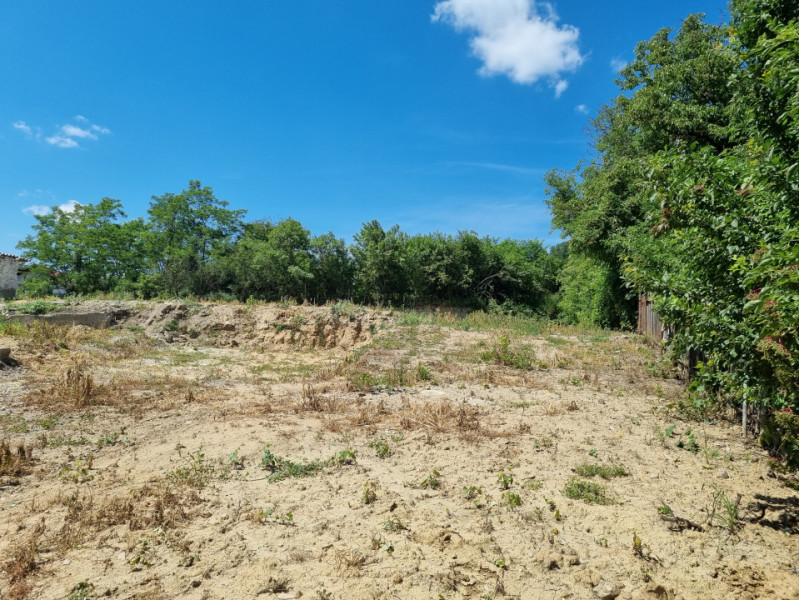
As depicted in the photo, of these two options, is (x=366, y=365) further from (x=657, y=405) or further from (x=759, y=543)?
(x=759, y=543)

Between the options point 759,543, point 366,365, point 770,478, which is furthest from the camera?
point 366,365

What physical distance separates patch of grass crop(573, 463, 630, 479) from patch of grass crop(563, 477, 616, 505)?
0.28m

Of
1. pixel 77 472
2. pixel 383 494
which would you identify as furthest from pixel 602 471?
pixel 77 472

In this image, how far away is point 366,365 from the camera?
12.9 m

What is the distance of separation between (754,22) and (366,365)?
1103cm

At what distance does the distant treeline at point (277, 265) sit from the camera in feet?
105

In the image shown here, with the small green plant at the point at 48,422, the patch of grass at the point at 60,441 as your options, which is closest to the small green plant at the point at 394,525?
the patch of grass at the point at 60,441

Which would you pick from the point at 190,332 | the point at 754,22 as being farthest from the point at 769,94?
the point at 190,332

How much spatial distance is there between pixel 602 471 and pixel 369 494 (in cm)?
261

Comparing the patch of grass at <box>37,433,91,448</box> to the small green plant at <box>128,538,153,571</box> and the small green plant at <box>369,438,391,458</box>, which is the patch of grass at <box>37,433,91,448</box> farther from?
the small green plant at <box>369,438,391,458</box>

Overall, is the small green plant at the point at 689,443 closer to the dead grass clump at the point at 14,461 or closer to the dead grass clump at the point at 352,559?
the dead grass clump at the point at 352,559

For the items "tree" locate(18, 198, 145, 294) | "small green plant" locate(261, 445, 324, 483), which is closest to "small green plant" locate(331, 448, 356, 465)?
"small green plant" locate(261, 445, 324, 483)

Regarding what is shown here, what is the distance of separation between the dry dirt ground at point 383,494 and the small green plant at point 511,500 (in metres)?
0.02

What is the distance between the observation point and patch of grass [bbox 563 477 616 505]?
4.14 metres
